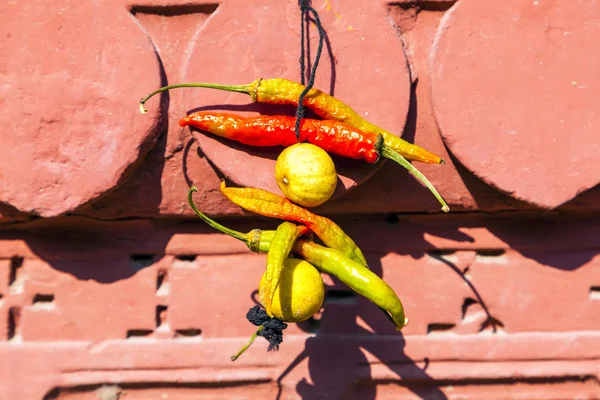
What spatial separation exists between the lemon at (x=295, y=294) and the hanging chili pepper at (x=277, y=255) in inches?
1.9

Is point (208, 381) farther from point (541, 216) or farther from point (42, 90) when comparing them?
point (541, 216)

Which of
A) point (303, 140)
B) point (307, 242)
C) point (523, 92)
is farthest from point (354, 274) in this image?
point (523, 92)

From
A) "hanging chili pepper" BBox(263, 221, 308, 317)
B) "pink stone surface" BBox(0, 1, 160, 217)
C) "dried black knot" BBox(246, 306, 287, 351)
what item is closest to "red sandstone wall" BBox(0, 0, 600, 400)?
"pink stone surface" BBox(0, 1, 160, 217)

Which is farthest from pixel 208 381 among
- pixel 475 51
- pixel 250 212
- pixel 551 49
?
pixel 551 49

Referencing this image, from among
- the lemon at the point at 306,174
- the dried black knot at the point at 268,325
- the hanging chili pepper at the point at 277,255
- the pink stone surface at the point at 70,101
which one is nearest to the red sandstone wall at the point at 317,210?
the pink stone surface at the point at 70,101

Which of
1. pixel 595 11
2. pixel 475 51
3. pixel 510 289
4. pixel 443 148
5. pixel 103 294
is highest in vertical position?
pixel 595 11

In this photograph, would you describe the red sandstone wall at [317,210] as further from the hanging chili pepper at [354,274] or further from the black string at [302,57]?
the hanging chili pepper at [354,274]

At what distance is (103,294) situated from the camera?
1.91 metres

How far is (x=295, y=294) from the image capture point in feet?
4.96

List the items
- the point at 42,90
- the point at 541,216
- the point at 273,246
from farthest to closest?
the point at 541,216
the point at 42,90
the point at 273,246

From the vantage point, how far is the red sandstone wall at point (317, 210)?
1.65 m

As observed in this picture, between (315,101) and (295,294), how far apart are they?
716 mm

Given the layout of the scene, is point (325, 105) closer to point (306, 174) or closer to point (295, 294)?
point (306, 174)

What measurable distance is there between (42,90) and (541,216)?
2152 mm
